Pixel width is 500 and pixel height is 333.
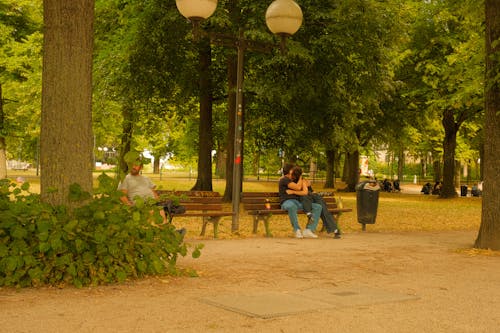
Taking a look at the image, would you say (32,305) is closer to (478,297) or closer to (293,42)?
(478,297)

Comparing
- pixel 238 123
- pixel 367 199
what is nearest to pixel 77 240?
pixel 238 123

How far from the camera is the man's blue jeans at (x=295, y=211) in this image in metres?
14.5

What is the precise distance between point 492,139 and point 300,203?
3.98 m

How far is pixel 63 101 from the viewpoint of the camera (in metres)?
8.20

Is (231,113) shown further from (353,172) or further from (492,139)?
(353,172)

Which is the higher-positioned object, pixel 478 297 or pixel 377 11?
pixel 377 11

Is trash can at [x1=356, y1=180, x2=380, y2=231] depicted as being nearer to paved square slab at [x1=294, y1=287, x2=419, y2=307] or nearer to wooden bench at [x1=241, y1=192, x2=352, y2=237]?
wooden bench at [x1=241, y1=192, x2=352, y2=237]

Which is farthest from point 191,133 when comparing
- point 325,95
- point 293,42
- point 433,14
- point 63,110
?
point 63,110

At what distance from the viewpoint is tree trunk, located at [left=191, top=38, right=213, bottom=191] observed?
26.1 meters

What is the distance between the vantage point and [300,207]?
1476cm

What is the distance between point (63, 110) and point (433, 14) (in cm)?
2846

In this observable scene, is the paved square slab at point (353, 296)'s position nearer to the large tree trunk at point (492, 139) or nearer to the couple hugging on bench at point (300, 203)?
the large tree trunk at point (492, 139)

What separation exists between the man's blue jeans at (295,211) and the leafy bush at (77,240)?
6352 mm

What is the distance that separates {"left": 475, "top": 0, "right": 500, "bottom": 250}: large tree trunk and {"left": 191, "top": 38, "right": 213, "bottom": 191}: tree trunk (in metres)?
14.0
